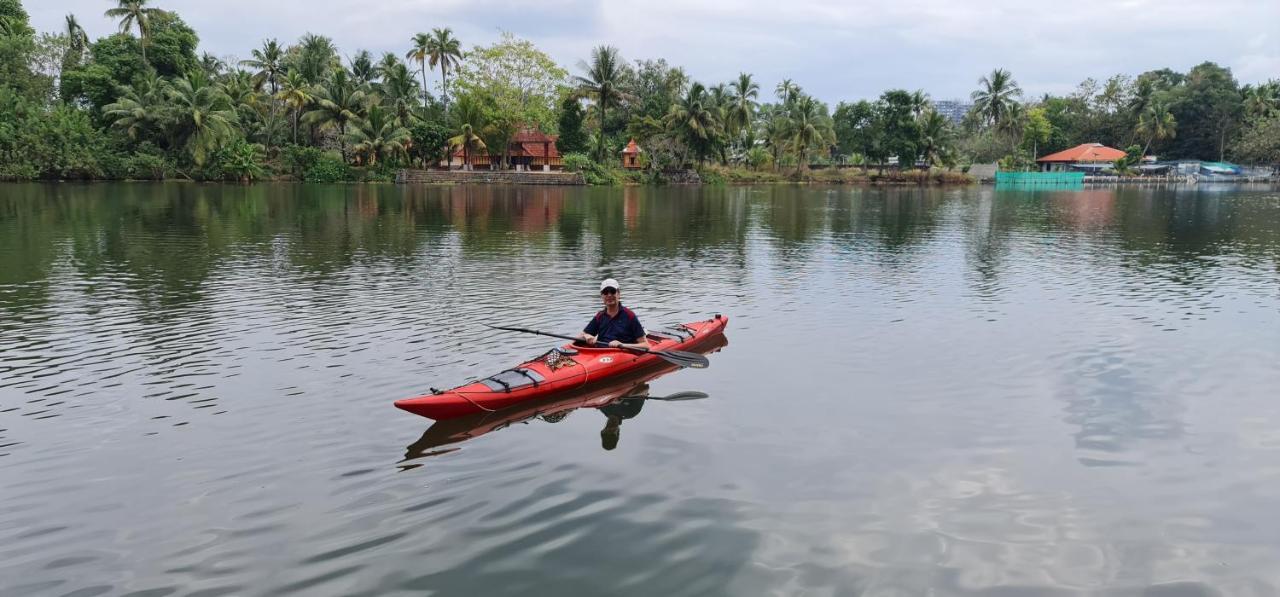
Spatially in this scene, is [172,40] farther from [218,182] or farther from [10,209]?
[10,209]

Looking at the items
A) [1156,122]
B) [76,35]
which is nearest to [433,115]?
[76,35]

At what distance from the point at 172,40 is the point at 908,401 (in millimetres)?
83426

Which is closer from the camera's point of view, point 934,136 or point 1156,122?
point 934,136

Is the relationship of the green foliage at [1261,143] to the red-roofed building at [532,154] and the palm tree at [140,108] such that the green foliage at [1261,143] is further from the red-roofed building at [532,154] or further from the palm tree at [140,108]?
the palm tree at [140,108]

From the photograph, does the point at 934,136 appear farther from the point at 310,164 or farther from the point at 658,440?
the point at 658,440

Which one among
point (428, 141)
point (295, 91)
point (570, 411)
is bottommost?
point (570, 411)

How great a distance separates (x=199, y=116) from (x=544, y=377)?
67.4 meters

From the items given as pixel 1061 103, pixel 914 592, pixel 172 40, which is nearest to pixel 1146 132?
pixel 1061 103

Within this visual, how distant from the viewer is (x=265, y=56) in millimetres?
79188

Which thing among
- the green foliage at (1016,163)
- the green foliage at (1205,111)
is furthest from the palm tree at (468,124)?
the green foliage at (1205,111)

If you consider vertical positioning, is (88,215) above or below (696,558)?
above

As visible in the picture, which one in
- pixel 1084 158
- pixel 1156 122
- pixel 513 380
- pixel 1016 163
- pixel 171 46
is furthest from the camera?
pixel 1016 163

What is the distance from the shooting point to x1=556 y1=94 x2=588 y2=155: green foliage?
87.7 metres

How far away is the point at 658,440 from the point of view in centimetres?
1073
